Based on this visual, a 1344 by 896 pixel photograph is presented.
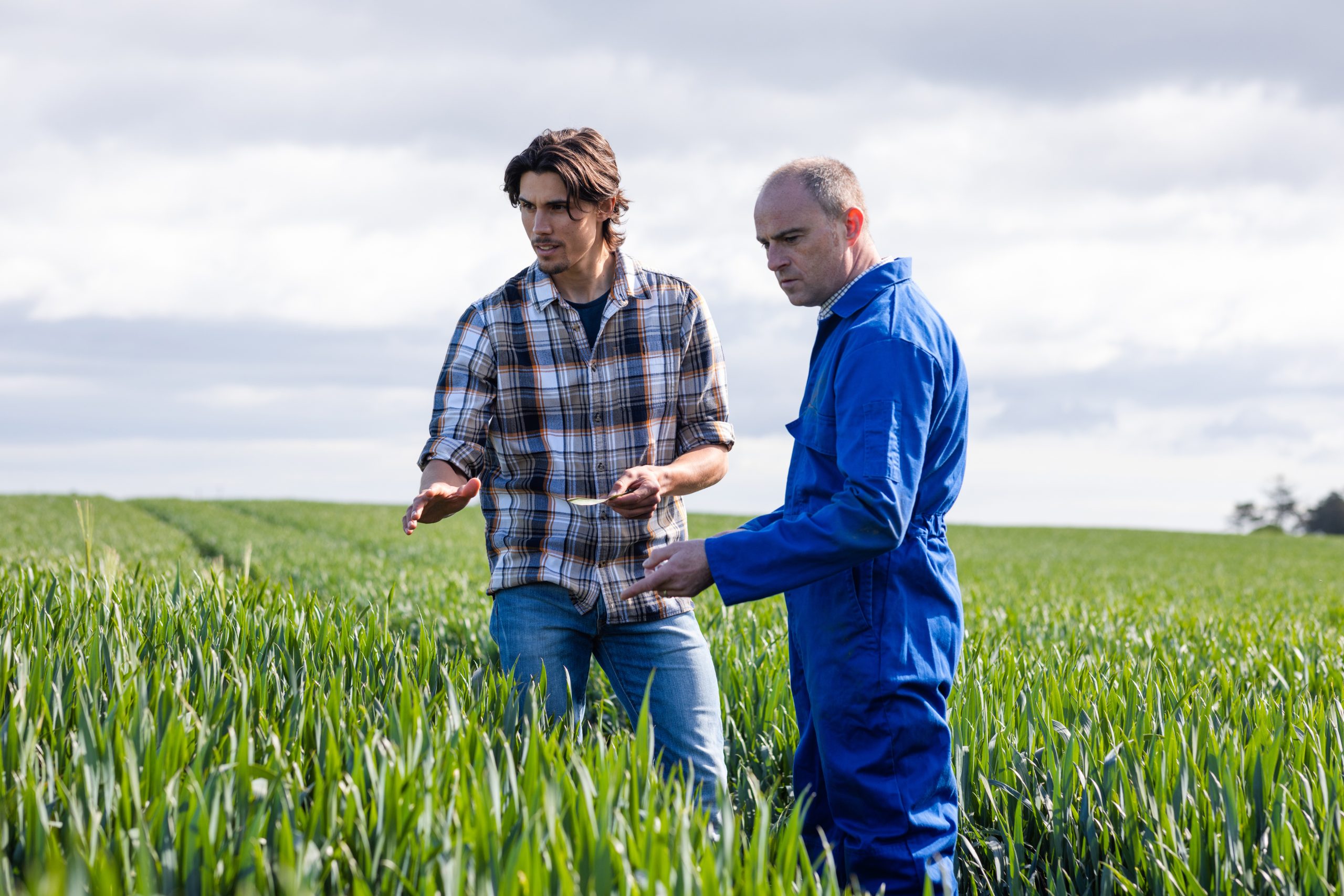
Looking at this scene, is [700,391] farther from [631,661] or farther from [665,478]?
[631,661]

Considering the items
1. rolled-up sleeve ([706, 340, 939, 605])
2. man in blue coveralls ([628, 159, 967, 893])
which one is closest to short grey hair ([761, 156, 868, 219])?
man in blue coveralls ([628, 159, 967, 893])

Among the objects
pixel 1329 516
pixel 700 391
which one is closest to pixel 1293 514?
pixel 1329 516

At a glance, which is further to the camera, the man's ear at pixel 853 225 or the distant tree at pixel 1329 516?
the distant tree at pixel 1329 516

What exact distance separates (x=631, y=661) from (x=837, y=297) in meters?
1.38

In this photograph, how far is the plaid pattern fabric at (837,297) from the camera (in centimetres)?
277

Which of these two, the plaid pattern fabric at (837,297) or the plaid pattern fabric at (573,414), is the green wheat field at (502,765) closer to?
the plaid pattern fabric at (573,414)

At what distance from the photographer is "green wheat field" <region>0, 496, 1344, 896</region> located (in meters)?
1.90

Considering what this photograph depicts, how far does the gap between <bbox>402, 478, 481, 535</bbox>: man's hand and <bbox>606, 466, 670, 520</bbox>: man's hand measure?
44cm

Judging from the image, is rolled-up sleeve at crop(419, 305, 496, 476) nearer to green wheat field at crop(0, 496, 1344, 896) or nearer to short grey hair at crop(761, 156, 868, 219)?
green wheat field at crop(0, 496, 1344, 896)

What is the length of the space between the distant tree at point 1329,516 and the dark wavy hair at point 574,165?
3676 inches

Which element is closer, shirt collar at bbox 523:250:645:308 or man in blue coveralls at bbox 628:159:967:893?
man in blue coveralls at bbox 628:159:967:893

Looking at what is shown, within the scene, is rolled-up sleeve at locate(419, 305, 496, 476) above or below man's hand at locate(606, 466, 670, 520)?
above

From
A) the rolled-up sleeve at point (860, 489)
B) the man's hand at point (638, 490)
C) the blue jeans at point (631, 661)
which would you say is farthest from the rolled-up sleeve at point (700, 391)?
the rolled-up sleeve at point (860, 489)

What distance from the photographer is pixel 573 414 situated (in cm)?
338
